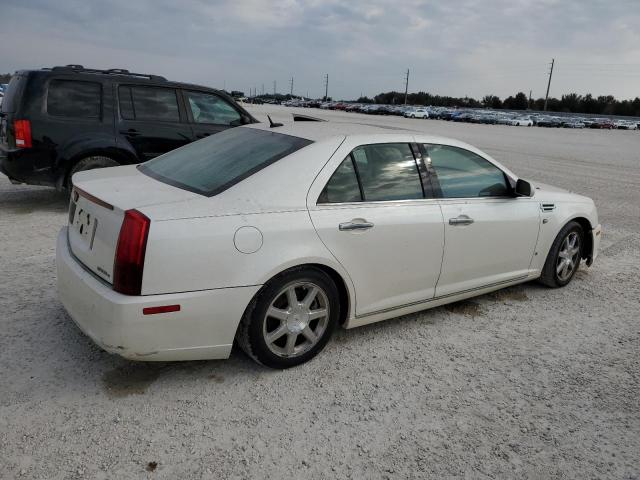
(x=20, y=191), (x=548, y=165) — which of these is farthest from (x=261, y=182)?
(x=548, y=165)

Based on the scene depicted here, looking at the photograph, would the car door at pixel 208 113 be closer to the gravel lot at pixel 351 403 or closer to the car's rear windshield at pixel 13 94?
the car's rear windshield at pixel 13 94

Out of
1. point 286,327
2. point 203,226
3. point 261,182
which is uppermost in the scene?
point 261,182

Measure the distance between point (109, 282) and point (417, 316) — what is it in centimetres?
245

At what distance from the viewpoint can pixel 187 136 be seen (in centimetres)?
751

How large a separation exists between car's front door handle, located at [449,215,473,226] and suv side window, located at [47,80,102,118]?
503 centimetres

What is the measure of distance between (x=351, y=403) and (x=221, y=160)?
1764mm

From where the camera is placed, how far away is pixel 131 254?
2.70 metres

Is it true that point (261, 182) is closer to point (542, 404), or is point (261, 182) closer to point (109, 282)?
point (109, 282)

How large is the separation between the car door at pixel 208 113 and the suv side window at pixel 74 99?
1.22m

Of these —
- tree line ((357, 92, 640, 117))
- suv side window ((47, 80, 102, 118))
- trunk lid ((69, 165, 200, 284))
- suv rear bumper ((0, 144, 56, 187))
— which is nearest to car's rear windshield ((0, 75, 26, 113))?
suv side window ((47, 80, 102, 118))

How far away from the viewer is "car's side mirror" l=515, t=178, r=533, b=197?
4.36 m

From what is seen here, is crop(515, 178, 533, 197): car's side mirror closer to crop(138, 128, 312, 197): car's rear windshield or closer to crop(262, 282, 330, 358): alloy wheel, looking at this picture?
crop(138, 128, 312, 197): car's rear windshield

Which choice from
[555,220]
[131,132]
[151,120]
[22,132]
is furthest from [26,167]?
[555,220]

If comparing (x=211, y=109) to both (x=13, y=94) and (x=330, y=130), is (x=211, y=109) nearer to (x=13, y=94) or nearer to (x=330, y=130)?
(x=13, y=94)
